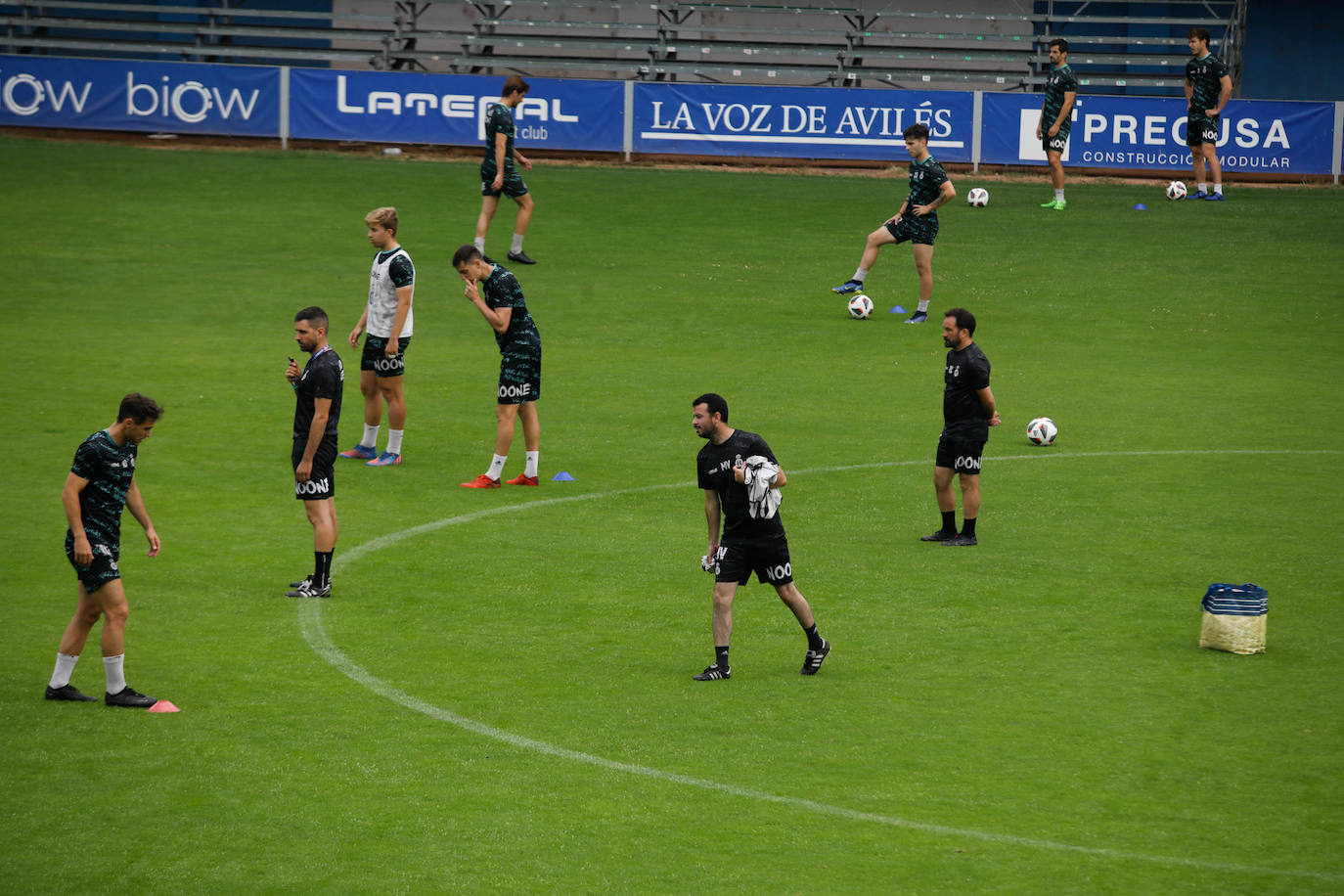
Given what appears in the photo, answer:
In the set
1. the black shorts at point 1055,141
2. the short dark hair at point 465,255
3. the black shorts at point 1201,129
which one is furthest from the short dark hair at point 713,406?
the black shorts at point 1201,129

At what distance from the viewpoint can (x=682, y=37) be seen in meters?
40.1

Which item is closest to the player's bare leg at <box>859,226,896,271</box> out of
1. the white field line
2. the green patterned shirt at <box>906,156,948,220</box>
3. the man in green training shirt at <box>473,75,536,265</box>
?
the green patterned shirt at <box>906,156,948,220</box>

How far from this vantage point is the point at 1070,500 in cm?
1561

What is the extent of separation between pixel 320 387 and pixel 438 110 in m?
23.2

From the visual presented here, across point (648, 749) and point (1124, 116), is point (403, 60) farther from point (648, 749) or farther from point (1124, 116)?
point (648, 749)

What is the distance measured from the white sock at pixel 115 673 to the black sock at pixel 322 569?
8.12 feet

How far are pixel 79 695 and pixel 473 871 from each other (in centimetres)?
365

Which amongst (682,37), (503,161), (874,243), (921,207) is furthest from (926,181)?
(682,37)

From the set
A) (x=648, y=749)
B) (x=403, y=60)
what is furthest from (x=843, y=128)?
(x=648, y=749)

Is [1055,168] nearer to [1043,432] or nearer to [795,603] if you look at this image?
[1043,432]

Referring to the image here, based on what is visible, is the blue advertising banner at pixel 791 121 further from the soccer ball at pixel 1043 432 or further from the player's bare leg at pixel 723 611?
the player's bare leg at pixel 723 611

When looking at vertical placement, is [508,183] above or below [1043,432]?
above

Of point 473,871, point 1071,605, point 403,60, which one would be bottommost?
point 473,871

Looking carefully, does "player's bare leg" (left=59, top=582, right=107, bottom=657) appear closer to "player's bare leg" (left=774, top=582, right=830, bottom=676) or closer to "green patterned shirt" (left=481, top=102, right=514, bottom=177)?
"player's bare leg" (left=774, top=582, right=830, bottom=676)
